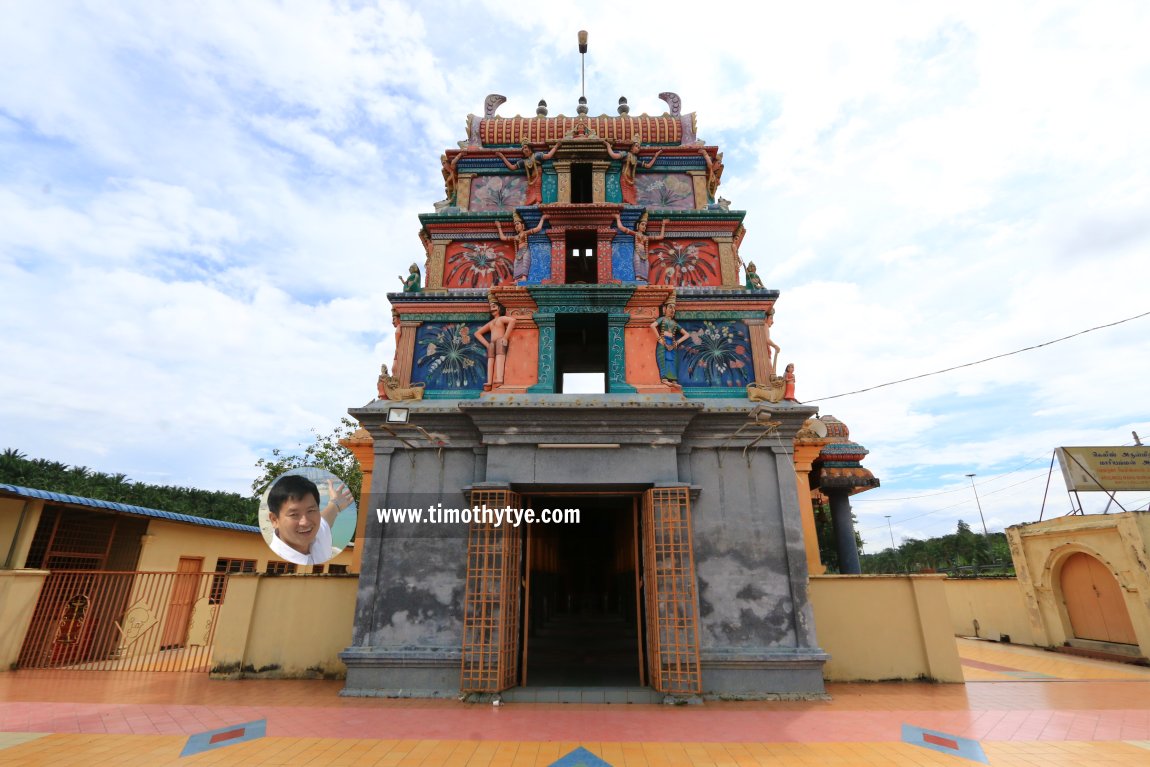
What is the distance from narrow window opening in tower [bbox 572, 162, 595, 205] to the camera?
38.6ft

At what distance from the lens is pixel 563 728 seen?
6660 mm

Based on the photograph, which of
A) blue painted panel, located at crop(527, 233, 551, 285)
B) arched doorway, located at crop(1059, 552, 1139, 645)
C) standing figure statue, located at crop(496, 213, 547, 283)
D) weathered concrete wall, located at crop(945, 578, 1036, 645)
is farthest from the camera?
weathered concrete wall, located at crop(945, 578, 1036, 645)

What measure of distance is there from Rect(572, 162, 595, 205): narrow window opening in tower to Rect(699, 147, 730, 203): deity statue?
2707mm

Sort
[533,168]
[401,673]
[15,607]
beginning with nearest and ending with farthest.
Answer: [401,673] → [15,607] → [533,168]

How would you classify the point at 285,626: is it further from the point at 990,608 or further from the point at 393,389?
the point at 990,608

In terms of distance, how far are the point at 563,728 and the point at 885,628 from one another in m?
6.52

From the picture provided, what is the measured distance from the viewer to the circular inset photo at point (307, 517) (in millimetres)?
12570

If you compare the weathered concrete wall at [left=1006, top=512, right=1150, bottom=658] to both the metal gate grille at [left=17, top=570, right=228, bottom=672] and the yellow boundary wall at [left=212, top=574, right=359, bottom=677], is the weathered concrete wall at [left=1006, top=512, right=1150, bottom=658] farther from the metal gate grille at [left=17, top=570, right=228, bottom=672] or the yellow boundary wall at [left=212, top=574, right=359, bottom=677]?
the metal gate grille at [left=17, top=570, right=228, bottom=672]

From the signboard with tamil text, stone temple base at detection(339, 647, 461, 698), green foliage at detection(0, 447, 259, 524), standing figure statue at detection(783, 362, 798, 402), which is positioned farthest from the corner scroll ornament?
green foliage at detection(0, 447, 259, 524)

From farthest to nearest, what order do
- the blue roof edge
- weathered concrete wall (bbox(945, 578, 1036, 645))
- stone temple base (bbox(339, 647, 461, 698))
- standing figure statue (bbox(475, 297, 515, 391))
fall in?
weathered concrete wall (bbox(945, 578, 1036, 645)), the blue roof edge, standing figure statue (bbox(475, 297, 515, 391)), stone temple base (bbox(339, 647, 461, 698))

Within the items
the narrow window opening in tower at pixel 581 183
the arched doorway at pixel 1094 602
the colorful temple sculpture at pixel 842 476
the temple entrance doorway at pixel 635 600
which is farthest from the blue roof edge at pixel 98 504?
the arched doorway at pixel 1094 602

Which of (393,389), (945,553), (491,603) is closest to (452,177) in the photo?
(393,389)

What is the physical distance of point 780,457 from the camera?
9.12 meters

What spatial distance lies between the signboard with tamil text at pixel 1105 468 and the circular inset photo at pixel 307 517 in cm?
1903
